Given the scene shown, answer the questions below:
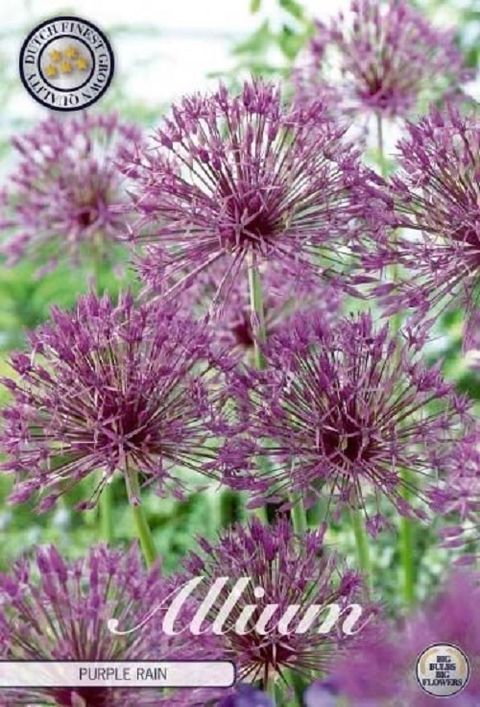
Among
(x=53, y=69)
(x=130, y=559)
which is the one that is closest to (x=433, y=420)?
(x=130, y=559)

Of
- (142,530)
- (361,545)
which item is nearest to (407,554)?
(361,545)

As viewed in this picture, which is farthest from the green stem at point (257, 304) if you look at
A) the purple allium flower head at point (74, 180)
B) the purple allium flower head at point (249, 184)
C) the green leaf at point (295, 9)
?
the green leaf at point (295, 9)

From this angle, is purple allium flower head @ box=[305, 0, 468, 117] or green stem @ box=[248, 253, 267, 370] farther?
purple allium flower head @ box=[305, 0, 468, 117]

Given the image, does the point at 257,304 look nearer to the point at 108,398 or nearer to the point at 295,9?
the point at 108,398

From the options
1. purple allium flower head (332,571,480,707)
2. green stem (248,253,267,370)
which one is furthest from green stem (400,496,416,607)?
green stem (248,253,267,370)

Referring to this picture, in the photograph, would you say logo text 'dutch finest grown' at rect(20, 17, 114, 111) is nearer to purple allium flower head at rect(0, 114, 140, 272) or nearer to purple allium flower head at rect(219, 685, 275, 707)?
purple allium flower head at rect(0, 114, 140, 272)

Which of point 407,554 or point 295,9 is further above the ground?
point 295,9
